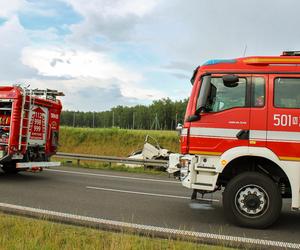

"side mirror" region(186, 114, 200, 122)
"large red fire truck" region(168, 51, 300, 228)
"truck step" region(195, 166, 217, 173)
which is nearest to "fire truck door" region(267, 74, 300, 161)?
"large red fire truck" region(168, 51, 300, 228)

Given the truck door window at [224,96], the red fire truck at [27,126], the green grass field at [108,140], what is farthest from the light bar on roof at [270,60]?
the green grass field at [108,140]

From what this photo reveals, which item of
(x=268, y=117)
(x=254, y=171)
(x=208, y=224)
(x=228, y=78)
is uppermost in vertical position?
(x=228, y=78)

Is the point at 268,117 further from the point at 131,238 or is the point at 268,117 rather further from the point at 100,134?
the point at 100,134

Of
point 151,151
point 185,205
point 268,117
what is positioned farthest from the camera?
point 151,151

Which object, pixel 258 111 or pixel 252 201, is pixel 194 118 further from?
pixel 252 201

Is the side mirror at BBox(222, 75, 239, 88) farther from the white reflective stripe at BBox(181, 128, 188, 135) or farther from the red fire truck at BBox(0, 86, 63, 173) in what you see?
the red fire truck at BBox(0, 86, 63, 173)

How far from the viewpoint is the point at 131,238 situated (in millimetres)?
5660

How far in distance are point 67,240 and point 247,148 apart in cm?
335

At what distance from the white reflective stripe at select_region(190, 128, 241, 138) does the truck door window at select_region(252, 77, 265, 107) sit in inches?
21.9

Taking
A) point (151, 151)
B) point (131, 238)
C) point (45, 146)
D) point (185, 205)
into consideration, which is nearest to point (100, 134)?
point (151, 151)

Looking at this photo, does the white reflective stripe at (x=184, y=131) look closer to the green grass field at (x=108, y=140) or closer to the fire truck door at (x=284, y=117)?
the fire truck door at (x=284, y=117)

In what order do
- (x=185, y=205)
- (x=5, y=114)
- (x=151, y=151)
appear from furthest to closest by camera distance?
(x=151, y=151) → (x=5, y=114) → (x=185, y=205)

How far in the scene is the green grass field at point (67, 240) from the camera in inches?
204

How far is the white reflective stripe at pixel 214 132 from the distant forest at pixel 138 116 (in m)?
72.7
